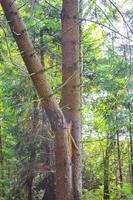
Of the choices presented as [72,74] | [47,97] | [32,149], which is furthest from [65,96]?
[32,149]

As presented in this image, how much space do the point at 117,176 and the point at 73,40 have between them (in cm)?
1119

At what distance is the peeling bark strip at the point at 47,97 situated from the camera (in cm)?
319

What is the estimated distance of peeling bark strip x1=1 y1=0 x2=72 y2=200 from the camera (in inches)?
125

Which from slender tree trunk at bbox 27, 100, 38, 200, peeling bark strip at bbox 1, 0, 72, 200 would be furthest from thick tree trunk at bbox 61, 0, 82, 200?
slender tree trunk at bbox 27, 100, 38, 200

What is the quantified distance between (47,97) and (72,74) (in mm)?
483

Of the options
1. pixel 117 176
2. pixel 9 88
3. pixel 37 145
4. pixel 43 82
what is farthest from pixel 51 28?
pixel 117 176

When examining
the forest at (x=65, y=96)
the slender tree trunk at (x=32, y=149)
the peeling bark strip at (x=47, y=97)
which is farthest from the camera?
the slender tree trunk at (x=32, y=149)

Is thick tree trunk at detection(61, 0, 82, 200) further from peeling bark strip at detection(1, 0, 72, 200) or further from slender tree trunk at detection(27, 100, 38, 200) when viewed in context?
slender tree trunk at detection(27, 100, 38, 200)

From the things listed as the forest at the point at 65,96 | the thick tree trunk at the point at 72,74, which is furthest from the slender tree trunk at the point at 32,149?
the thick tree trunk at the point at 72,74

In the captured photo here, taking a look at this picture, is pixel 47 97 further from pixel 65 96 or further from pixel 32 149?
pixel 32 149

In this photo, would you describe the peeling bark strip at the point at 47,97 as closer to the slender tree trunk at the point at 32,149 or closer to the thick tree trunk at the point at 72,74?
the thick tree trunk at the point at 72,74

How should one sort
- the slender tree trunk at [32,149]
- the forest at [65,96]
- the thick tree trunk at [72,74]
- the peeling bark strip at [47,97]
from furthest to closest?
the slender tree trunk at [32,149] → the thick tree trunk at [72,74] → the forest at [65,96] → the peeling bark strip at [47,97]

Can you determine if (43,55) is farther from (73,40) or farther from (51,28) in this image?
(73,40)

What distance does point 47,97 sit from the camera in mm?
3260
